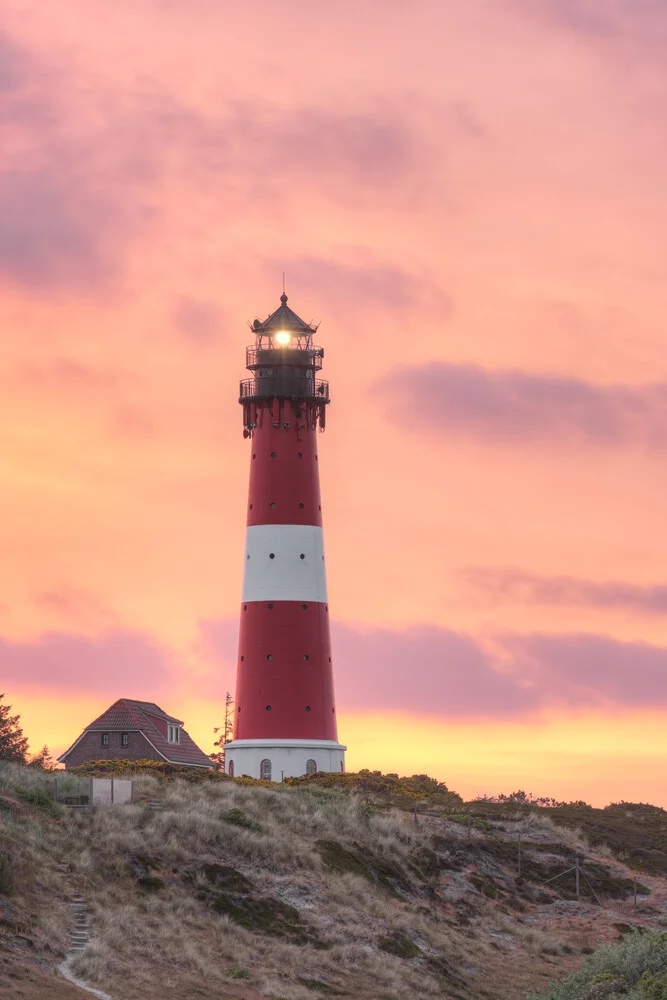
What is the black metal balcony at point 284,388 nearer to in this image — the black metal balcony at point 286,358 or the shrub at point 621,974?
the black metal balcony at point 286,358

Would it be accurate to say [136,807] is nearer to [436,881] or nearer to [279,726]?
[436,881]

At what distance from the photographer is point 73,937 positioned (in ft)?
138

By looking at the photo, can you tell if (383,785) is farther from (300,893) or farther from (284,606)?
(300,893)

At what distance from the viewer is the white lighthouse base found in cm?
7494

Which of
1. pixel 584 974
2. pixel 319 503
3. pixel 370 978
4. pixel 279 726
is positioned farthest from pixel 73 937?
pixel 319 503

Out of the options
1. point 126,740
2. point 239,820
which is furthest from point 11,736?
point 239,820

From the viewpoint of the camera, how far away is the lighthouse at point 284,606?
75.3 m

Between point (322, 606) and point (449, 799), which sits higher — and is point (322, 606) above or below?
above

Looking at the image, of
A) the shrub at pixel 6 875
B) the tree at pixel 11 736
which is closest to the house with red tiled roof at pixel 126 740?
the tree at pixel 11 736

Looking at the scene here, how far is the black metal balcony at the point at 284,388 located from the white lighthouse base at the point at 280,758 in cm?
1723

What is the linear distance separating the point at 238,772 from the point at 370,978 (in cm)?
3048

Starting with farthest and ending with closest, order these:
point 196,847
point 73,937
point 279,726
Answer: point 279,726 < point 196,847 < point 73,937

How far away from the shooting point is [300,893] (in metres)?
50.9

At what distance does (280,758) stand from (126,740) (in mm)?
12558
